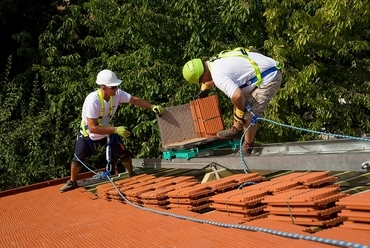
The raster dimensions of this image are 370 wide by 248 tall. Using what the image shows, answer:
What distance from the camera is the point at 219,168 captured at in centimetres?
611

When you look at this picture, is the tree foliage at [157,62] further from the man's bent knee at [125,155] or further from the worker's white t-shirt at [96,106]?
the worker's white t-shirt at [96,106]

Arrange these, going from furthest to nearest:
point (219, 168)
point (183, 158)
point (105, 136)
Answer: point (105, 136)
point (183, 158)
point (219, 168)

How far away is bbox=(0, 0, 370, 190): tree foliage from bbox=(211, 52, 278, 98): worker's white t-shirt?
103 inches

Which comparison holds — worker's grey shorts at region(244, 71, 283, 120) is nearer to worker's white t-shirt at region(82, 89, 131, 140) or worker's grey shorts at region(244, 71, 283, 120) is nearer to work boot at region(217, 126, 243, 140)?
work boot at region(217, 126, 243, 140)

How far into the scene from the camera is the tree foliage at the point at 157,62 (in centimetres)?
855

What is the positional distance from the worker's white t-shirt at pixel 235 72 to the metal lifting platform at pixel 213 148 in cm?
85

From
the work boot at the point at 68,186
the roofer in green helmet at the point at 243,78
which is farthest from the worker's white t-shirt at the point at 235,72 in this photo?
the work boot at the point at 68,186

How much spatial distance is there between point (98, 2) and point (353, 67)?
19.2ft

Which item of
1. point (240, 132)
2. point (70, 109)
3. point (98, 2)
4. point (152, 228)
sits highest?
point (98, 2)

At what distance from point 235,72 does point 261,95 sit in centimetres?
52

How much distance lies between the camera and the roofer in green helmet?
5484mm

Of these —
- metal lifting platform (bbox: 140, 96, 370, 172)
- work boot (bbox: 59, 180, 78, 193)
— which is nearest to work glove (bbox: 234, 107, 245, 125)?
metal lifting platform (bbox: 140, 96, 370, 172)

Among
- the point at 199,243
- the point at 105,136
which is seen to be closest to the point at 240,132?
the point at 105,136

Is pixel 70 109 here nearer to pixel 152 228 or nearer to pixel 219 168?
pixel 219 168
